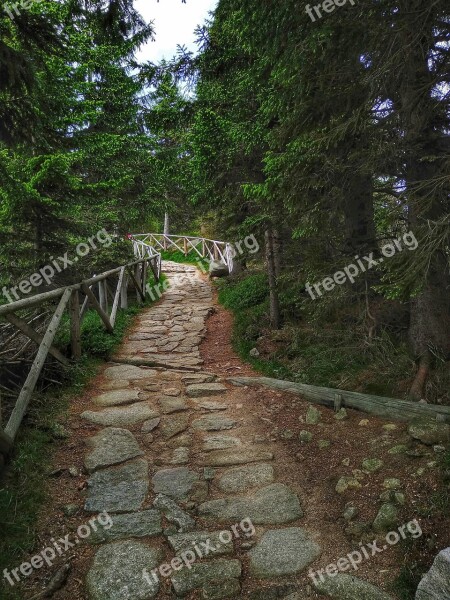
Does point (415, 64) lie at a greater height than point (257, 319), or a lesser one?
greater

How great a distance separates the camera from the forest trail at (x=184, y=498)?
227 centimetres

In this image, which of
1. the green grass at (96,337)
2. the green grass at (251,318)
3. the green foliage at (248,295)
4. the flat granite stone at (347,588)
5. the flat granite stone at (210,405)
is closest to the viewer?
the flat granite stone at (347,588)

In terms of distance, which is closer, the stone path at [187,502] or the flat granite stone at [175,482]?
the stone path at [187,502]

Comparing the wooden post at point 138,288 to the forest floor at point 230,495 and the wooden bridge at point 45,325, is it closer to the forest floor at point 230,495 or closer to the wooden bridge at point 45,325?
the wooden bridge at point 45,325

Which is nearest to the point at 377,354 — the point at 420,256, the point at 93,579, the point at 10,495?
the point at 420,256

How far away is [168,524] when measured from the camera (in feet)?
8.77

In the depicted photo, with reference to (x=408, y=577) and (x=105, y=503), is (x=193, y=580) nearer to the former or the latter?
(x=105, y=503)

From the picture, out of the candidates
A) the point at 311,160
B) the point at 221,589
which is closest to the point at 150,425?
the point at 221,589

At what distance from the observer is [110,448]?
354 cm

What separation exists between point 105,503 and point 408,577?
2.05 metres
